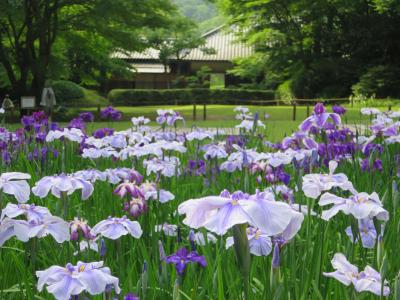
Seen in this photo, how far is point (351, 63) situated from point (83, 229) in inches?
1318

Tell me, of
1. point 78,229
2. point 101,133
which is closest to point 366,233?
point 78,229

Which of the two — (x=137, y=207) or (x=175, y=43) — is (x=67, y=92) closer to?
(x=175, y=43)

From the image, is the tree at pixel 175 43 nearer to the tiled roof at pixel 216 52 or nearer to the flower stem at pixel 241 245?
the tiled roof at pixel 216 52

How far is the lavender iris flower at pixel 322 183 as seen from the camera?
1.92 metres

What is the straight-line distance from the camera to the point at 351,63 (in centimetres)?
3375

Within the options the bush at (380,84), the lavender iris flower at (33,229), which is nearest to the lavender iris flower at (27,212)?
the lavender iris flower at (33,229)

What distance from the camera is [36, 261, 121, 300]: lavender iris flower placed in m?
1.29

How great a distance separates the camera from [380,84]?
3020 cm

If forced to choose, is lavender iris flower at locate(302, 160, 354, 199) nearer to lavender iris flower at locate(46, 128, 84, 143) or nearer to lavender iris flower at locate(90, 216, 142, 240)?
lavender iris flower at locate(90, 216, 142, 240)

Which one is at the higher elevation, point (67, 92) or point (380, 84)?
point (380, 84)

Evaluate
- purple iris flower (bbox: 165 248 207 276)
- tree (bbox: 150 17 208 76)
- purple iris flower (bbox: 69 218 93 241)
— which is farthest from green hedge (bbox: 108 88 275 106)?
purple iris flower (bbox: 165 248 207 276)

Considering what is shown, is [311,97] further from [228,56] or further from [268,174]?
[268,174]

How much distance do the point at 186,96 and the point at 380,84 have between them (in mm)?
12980

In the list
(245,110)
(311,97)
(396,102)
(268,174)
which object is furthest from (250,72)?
(268,174)
